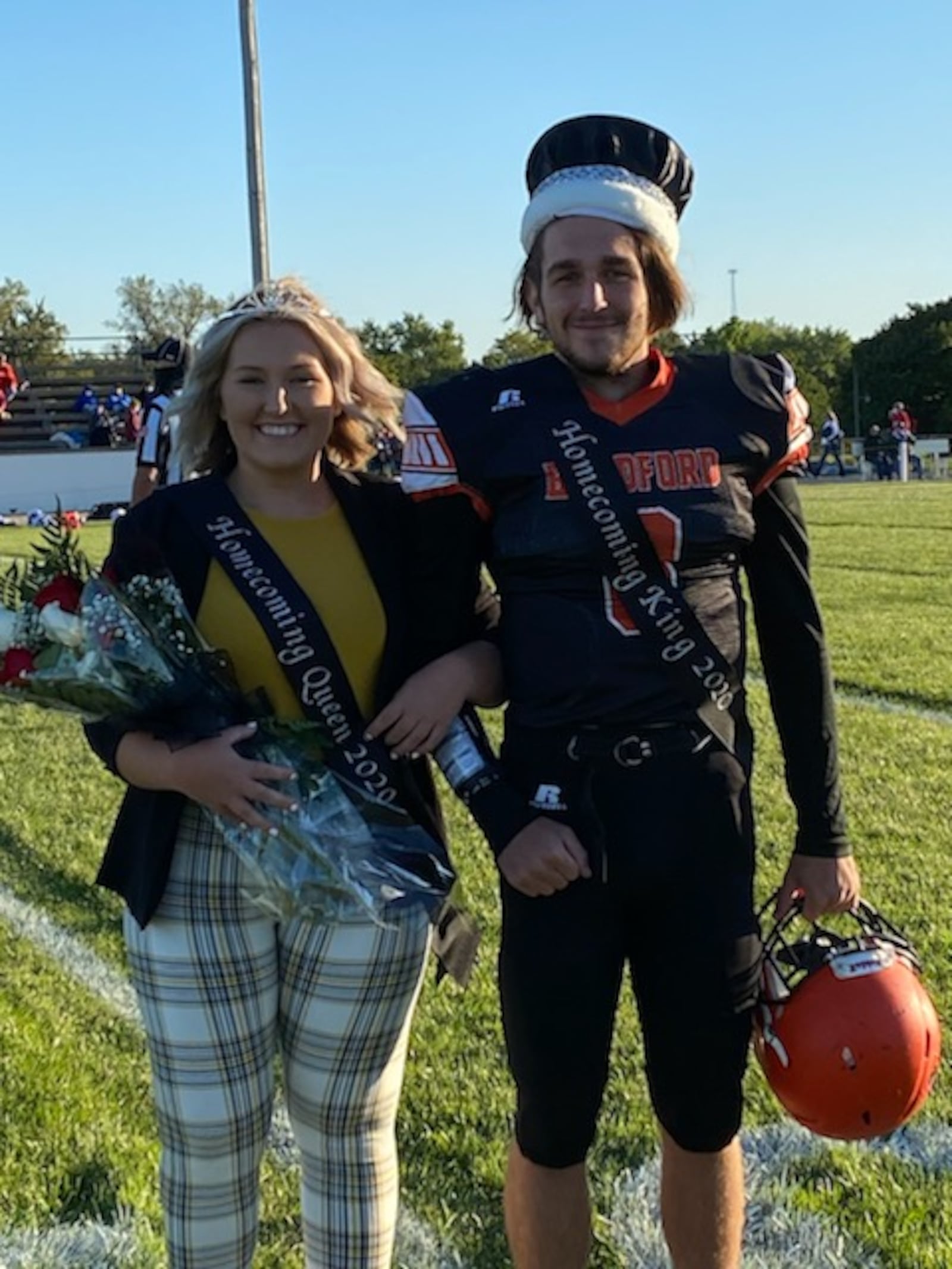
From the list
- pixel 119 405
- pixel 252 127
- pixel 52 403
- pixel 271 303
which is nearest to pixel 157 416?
pixel 252 127

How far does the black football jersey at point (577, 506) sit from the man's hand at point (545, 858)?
0.16 metres

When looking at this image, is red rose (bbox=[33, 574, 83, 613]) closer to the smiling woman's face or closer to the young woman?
the young woman

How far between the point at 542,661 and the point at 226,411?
632 millimetres

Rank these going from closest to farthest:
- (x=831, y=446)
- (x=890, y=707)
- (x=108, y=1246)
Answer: (x=108, y=1246)
(x=890, y=707)
(x=831, y=446)

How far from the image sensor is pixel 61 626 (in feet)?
6.09

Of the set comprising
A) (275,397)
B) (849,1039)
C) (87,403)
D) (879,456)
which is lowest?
(849,1039)

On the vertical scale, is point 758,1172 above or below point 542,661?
below

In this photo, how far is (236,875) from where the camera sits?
1.95 meters

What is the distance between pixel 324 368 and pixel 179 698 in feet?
1.90

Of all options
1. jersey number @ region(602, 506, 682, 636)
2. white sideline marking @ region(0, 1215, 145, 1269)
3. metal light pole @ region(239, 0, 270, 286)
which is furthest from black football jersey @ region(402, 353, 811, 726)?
metal light pole @ region(239, 0, 270, 286)

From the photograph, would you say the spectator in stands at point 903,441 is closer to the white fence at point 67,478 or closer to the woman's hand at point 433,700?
the white fence at point 67,478

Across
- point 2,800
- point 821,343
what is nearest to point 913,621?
point 2,800

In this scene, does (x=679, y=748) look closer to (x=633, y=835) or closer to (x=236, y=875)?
(x=633, y=835)

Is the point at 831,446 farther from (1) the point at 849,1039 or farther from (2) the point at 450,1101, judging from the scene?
(1) the point at 849,1039
